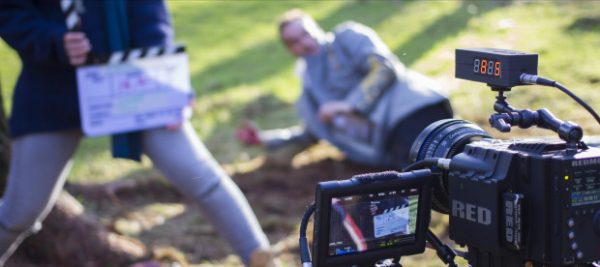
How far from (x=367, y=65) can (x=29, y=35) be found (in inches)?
105

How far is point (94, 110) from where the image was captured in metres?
3.99

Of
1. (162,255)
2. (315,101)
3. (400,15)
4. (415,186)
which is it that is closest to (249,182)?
(315,101)

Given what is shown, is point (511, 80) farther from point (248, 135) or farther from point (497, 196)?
point (248, 135)

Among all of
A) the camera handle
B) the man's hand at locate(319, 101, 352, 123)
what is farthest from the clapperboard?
the man's hand at locate(319, 101, 352, 123)

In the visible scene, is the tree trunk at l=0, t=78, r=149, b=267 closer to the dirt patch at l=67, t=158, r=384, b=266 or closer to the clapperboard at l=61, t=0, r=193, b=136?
the dirt patch at l=67, t=158, r=384, b=266

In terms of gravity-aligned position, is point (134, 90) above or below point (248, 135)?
above

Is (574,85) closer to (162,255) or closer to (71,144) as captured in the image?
(162,255)

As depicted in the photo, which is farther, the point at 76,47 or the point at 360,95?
the point at 360,95

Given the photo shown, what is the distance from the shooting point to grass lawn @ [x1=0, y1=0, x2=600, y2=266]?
6.61 m

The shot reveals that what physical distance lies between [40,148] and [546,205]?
227 centimetres

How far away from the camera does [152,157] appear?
13.1 feet

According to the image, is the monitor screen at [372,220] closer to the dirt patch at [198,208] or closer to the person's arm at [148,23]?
the person's arm at [148,23]

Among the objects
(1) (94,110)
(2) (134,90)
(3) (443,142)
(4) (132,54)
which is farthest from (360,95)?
(3) (443,142)

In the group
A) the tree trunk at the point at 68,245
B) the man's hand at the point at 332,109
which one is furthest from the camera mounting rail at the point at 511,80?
the man's hand at the point at 332,109
